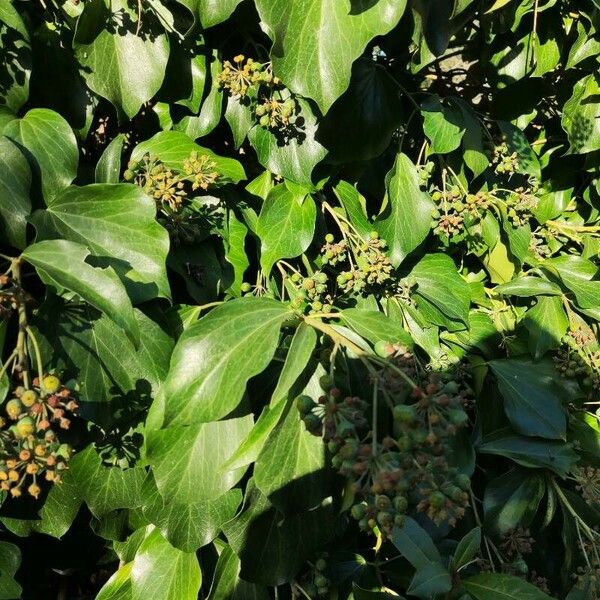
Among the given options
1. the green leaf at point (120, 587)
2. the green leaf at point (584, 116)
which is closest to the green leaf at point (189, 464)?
the green leaf at point (120, 587)

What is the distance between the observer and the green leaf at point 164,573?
1716 millimetres

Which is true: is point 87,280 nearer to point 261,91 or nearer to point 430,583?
point 261,91

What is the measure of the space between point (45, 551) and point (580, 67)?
7.37 feet

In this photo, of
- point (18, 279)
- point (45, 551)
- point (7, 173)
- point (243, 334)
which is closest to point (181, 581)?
point (45, 551)

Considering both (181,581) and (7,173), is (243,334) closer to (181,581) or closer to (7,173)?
(7,173)

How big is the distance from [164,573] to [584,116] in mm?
1882

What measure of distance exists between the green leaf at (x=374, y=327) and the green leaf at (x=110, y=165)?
0.59 metres

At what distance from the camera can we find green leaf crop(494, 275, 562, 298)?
223 cm

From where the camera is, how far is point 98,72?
1.63 m

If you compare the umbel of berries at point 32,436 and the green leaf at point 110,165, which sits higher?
the green leaf at point 110,165

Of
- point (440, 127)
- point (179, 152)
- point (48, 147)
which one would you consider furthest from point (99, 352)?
point (440, 127)

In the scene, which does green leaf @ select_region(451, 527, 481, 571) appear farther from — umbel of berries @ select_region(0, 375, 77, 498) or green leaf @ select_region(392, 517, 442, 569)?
umbel of berries @ select_region(0, 375, 77, 498)

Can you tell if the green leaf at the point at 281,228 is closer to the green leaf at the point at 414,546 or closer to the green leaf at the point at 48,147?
the green leaf at the point at 48,147

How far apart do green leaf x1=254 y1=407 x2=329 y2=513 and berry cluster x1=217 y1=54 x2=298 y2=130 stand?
770 mm
